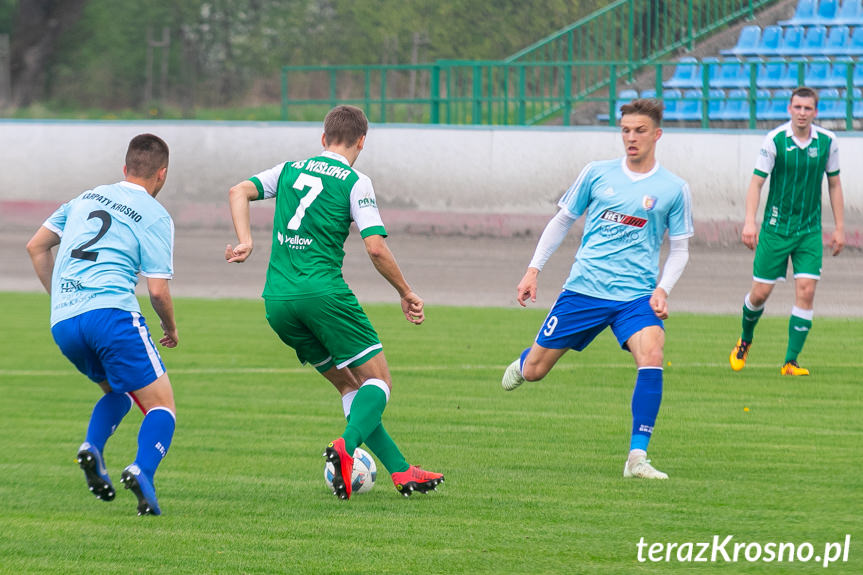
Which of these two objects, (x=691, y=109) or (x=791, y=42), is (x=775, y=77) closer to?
(x=691, y=109)

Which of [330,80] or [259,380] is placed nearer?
[259,380]

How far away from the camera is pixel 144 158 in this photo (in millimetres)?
6105

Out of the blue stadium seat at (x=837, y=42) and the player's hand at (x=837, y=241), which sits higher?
the blue stadium seat at (x=837, y=42)

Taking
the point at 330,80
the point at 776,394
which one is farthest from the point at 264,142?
the point at 776,394

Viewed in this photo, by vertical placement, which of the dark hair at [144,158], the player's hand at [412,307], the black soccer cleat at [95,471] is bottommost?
the black soccer cleat at [95,471]

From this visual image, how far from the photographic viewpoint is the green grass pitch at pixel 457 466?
539 cm

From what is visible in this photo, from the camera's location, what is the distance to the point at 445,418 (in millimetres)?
9086

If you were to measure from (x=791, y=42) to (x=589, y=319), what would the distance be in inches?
809

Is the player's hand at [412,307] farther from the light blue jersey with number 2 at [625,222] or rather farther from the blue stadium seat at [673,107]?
the blue stadium seat at [673,107]

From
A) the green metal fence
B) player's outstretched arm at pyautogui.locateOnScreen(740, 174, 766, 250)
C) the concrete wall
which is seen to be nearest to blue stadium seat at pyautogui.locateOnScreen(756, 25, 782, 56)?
the green metal fence

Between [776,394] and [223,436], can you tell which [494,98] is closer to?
[776,394]

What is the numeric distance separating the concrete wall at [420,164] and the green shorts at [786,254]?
31.1 feet

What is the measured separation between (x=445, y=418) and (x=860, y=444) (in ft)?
8.81

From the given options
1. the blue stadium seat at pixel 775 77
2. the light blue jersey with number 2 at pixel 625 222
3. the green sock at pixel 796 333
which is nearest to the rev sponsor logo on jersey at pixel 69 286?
the light blue jersey with number 2 at pixel 625 222
